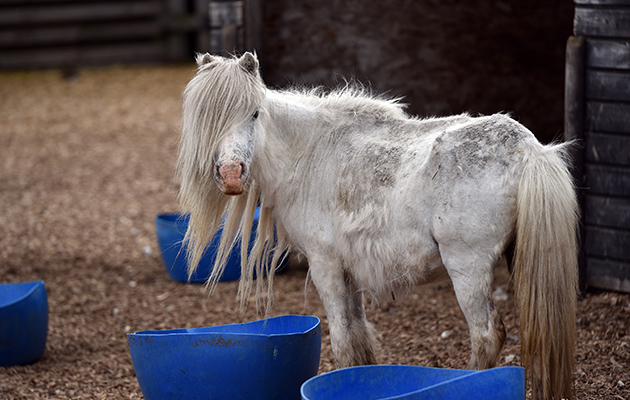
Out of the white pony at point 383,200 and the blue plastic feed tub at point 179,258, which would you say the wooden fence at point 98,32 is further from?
the white pony at point 383,200

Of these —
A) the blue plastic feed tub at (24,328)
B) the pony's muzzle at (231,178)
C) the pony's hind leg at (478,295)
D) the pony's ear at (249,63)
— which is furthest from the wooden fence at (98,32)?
the pony's hind leg at (478,295)

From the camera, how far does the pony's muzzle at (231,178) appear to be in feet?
8.23

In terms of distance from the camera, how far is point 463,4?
584cm

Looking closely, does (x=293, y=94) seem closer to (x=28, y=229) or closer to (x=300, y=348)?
(x=300, y=348)

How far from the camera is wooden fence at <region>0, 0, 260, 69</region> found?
471 inches

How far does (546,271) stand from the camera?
2.43 metres

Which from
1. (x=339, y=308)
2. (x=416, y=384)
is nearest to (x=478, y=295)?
(x=416, y=384)

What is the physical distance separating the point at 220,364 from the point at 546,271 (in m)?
1.20

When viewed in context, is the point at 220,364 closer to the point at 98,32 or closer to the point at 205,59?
the point at 205,59

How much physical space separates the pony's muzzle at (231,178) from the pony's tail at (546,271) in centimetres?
93

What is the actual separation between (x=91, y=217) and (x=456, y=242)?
187 inches

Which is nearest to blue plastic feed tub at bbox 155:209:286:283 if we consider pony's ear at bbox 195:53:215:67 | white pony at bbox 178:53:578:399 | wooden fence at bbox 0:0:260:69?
white pony at bbox 178:53:578:399

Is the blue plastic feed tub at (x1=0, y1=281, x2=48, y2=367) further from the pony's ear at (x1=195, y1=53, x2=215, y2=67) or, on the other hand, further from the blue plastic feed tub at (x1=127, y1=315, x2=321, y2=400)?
the pony's ear at (x1=195, y1=53, x2=215, y2=67)

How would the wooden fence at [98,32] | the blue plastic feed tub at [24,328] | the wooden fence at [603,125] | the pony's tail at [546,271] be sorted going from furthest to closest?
the wooden fence at [98,32] < the wooden fence at [603,125] < the blue plastic feed tub at [24,328] < the pony's tail at [546,271]
